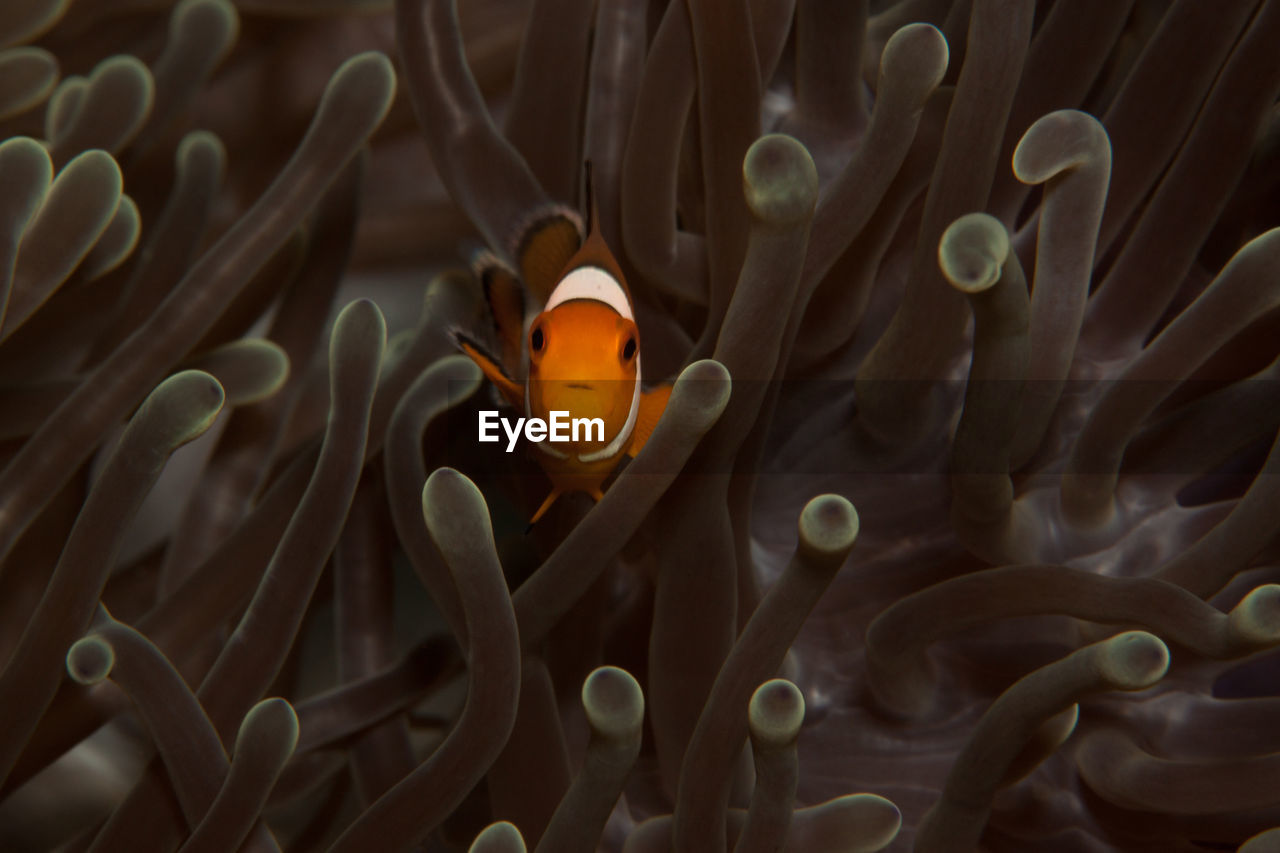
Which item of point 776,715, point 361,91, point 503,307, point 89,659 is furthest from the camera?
point 361,91

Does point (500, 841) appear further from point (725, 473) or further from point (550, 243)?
point (550, 243)

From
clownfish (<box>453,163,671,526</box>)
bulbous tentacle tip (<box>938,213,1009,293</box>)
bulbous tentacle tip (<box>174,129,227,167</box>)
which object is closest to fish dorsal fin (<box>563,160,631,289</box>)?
clownfish (<box>453,163,671,526</box>)

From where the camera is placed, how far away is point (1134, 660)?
1.91ft

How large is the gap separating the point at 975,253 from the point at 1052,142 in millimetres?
136

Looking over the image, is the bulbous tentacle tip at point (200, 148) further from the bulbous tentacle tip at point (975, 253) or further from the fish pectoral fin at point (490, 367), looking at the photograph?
the bulbous tentacle tip at point (975, 253)

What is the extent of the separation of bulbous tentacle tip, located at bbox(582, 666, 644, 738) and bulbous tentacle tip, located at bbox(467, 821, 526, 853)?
81 mm

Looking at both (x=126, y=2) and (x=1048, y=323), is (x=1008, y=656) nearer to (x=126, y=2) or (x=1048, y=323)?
(x=1048, y=323)

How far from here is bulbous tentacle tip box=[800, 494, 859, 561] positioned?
59cm

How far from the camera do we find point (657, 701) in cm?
75

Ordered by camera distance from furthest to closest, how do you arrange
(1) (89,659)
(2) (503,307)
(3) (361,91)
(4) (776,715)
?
(3) (361,91) < (2) (503,307) < (1) (89,659) < (4) (776,715)

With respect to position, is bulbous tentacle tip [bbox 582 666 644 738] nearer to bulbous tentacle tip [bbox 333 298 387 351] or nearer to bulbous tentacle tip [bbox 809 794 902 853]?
bulbous tentacle tip [bbox 809 794 902 853]

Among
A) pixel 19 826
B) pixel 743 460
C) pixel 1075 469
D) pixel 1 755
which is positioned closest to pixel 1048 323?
pixel 1075 469

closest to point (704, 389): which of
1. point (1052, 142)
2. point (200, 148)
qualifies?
point (1052, 142)

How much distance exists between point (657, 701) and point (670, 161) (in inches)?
16.3
